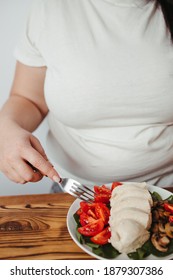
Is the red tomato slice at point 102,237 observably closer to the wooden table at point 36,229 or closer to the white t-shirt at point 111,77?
the wooden table at point 36,229

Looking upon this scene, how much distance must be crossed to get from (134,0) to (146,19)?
60 mm

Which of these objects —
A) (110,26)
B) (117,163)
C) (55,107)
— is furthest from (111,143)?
(110,26)

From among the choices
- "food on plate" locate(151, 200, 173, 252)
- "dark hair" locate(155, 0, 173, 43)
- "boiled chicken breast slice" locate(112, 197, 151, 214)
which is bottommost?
"food on plate" locate(151, 200, 173, 252)

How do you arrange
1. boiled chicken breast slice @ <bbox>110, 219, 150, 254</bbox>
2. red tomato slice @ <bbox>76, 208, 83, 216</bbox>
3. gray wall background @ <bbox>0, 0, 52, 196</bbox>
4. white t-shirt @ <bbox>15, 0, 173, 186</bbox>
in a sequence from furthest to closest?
gray wall background @ <bbox>0, 0, 52, 196</bbox>
white t-shirt @ <bbox>15, 0, 173, 186</bbox>
red tomato slice @ <bbox>76, 208, 83, 216</bbox>
boiled chicken breast slice @ <bbox>110, 219, 150, 254</bbox>

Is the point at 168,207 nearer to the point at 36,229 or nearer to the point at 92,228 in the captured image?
the point at 92,228

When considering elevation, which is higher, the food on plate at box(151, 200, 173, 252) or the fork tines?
the food on plate at box(151, 200, 173, 252)

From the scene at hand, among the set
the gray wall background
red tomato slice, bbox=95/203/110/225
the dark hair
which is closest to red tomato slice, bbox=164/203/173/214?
red tomato slice, bbox=95/203/110/225

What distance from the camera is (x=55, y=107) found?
3.21ft

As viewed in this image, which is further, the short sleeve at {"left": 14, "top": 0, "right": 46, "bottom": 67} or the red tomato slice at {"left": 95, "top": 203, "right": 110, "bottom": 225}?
the short sleeve at {"left": 14, "top": 0, "right": 46, "bottom": 67}

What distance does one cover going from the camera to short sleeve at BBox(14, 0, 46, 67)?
989mm

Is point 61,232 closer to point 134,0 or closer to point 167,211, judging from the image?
point 167,211

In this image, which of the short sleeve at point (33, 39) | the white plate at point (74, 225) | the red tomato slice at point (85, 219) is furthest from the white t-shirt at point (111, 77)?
the red tomato slice at point (85, 219)

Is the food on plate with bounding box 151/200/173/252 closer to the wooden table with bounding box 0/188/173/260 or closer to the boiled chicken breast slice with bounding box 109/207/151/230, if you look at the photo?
the boiled chicken breast slice with bounding box 109/207/151/230

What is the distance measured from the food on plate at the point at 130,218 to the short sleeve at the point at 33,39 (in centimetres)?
43
